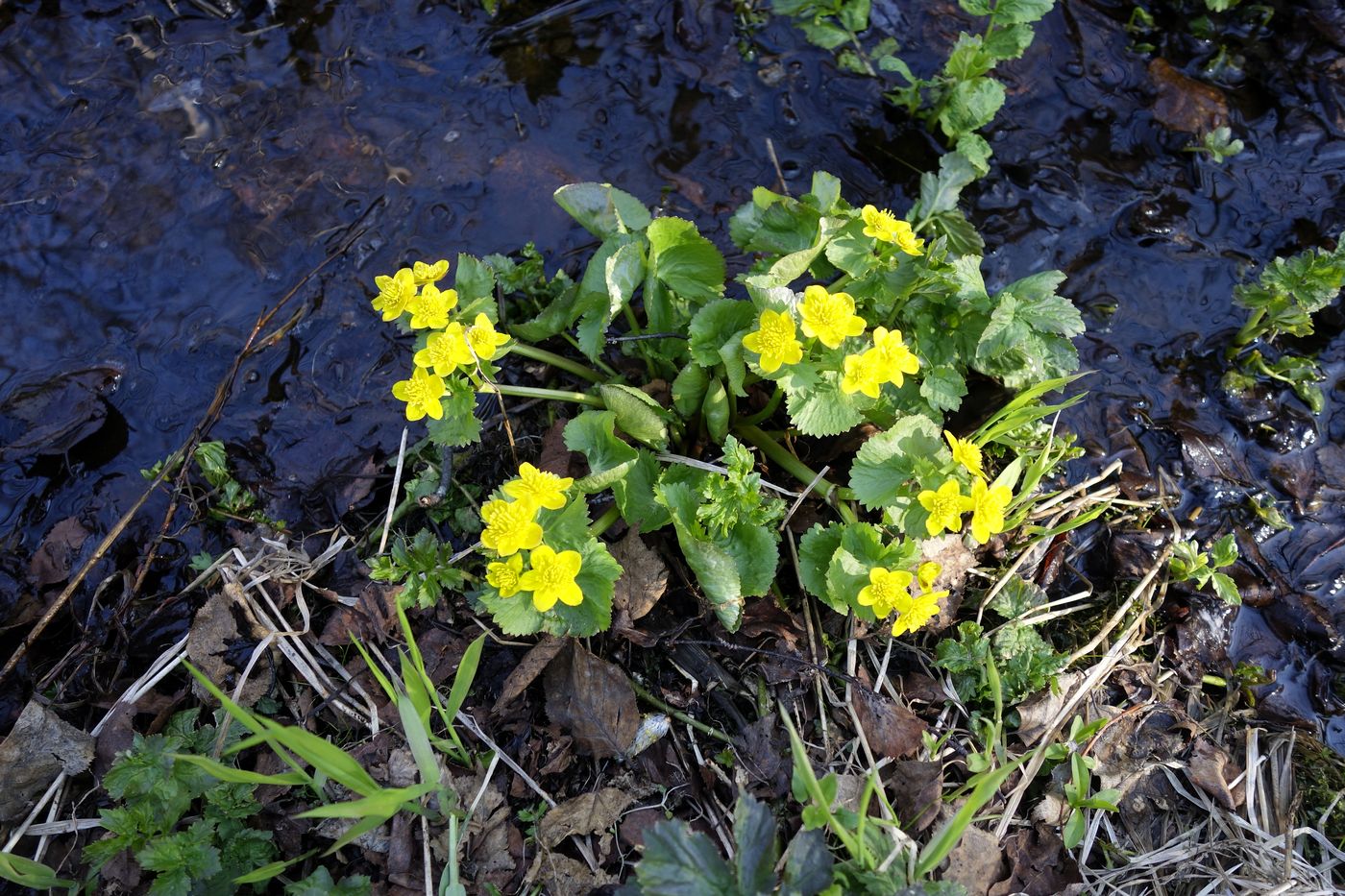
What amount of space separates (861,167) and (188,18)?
129 inches

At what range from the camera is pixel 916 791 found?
2.71m

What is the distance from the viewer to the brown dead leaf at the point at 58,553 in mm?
3191

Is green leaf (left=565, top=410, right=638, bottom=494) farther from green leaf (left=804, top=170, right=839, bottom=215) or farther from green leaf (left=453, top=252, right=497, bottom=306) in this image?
green leaf (left=804, top=170, right=839, bottom=215)

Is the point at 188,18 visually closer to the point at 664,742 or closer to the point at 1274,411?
the point at 664,742

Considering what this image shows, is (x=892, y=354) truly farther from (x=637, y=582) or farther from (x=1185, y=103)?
(x=1185, y=103)

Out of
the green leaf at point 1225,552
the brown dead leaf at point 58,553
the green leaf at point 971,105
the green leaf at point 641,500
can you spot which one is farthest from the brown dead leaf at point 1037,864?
the brown dead leaf at point 58,553

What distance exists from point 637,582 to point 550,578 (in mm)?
572

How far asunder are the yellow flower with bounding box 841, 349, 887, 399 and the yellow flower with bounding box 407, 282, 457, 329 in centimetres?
119

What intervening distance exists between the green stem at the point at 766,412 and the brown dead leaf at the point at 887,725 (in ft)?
3.14

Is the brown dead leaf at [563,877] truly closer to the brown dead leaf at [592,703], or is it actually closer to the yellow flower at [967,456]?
the brown dead leaf at [592,703]

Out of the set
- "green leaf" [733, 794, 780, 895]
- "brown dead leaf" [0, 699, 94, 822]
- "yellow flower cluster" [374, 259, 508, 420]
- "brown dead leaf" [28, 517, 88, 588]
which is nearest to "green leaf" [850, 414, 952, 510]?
"green leaf" [733, 794, 780, 895]

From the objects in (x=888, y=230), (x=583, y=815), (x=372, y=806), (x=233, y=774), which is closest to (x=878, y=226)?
(x=888, y=230)

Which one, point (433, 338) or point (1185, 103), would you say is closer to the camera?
point (433, 338)

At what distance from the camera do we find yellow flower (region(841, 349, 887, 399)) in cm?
250
